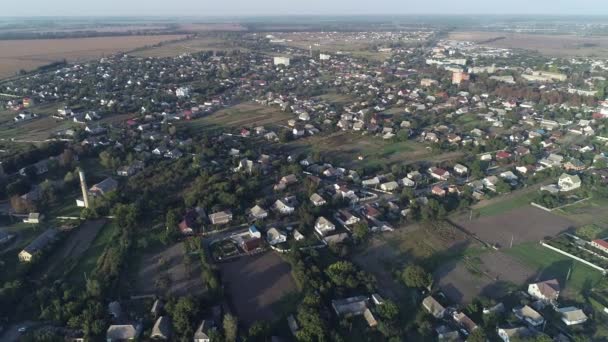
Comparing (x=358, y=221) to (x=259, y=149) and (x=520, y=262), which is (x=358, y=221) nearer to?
(x=520, y=262)

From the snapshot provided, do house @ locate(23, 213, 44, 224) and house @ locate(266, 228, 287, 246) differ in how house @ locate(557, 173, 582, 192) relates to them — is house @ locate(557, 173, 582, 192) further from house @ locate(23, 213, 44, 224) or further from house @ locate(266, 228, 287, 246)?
house @ locate(23, 213, 44, 224)

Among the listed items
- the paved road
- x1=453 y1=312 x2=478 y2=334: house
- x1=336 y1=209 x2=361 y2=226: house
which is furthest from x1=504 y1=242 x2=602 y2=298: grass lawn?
the paved road

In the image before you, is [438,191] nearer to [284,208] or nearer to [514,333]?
[284,208]

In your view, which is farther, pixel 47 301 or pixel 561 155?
pixel 561 155

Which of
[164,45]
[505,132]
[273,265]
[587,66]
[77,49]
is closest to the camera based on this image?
[273,265]

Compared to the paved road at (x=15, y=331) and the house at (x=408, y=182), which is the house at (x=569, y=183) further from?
the paved road at (x=15, y=331)

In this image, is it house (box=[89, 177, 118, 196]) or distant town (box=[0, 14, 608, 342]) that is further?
house (box=[89, 177, 118, 196])

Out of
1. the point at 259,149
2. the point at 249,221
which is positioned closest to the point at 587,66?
the point at 259,149

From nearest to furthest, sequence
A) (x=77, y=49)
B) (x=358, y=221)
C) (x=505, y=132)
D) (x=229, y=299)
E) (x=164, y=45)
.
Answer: (x=229, y=299) → (x=358, y=221) → (x=505, y=132) → (x=77, y=49) → (x=164, y=45)
